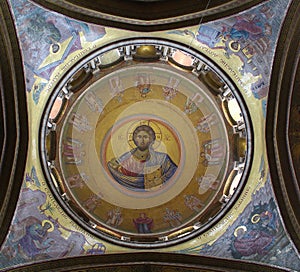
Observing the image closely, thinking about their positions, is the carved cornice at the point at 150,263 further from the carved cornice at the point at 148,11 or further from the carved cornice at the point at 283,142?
the carved cornice at the point at 148,11

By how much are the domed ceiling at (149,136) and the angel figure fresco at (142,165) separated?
0.11ft

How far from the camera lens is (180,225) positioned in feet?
44.0

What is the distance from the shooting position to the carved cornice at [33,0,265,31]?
915cm

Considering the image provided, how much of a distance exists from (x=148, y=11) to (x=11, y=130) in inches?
163

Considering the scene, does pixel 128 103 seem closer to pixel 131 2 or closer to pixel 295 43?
pixel 131 2

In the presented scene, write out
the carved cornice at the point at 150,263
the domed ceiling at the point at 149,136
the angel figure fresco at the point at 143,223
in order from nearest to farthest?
the domed ceiling at the point at 149,136 → the carved cornice at the point at 150,263 → the angel figure fresco at the point at 143,223

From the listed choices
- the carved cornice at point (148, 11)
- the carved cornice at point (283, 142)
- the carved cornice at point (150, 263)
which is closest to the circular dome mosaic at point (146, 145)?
the carved cornice at point (150, 263)

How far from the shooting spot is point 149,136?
47.5 ft

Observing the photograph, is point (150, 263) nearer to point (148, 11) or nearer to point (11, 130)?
point (11, 130)

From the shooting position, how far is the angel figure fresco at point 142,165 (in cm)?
1438

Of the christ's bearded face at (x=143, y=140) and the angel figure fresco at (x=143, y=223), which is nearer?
the angel figure fresco at (x=143, y=223)

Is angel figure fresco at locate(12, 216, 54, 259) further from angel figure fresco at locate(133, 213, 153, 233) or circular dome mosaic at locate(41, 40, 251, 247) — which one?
angel figure fresco at locate(133, 213, 153, 233)

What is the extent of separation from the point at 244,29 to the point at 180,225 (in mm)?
6284

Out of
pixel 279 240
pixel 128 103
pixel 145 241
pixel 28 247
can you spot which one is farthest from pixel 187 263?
pixel 128 103
